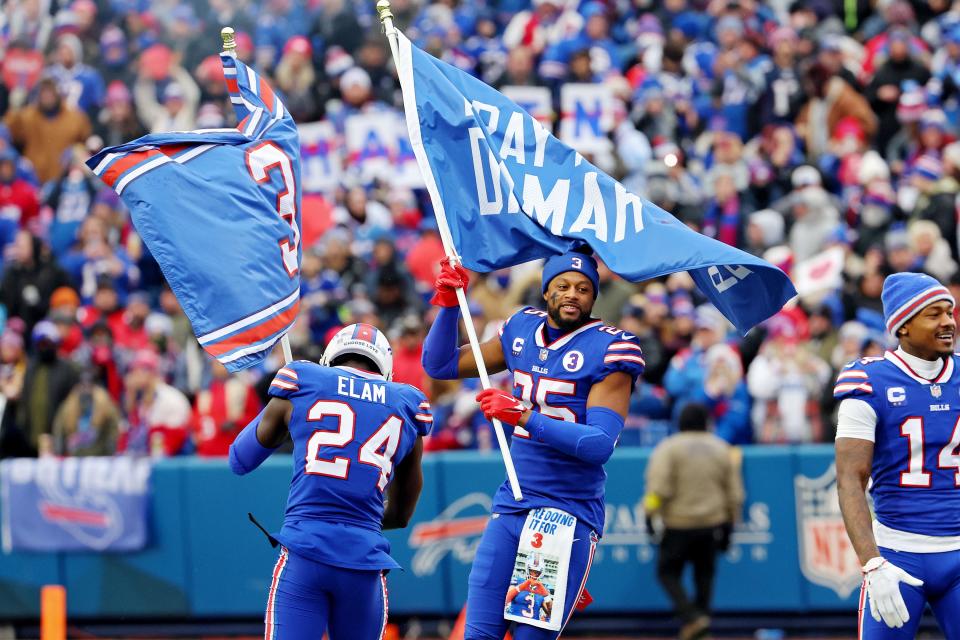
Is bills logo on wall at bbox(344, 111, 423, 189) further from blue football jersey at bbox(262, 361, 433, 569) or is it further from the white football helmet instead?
blue football jersey at bbox(262, 361, 433, 569)

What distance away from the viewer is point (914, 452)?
23.8ft

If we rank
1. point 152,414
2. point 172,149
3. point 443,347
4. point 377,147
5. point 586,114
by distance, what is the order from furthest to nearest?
point 377,147
point 586,114
point 152,414
point 172,149
point 443,347

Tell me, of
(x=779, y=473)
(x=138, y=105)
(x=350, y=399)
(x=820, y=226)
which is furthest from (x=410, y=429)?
(x=138, y=105)

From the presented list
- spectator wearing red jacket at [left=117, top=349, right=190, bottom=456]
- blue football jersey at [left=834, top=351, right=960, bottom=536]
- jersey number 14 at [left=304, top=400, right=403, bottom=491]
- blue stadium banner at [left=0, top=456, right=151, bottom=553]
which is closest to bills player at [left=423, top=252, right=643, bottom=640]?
jersey number 14 at [left=304, top=400, right=403, bottom=491]

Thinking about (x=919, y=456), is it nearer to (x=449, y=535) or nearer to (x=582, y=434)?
(x=582, y=434)

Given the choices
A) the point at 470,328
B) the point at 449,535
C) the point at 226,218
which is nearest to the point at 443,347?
the point at 470,328

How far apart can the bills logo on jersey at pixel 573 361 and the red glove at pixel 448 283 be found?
0.60 m

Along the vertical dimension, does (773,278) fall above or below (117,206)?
below

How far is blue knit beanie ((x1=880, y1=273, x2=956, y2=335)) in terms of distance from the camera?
727 centimetres

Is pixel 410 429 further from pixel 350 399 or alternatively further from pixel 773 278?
pixel 773 278

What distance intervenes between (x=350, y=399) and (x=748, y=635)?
268 inches

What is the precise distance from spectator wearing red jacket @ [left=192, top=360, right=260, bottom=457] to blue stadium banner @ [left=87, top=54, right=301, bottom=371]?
5518mm

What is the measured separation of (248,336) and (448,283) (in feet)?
3.40

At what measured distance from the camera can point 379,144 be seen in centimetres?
1759
